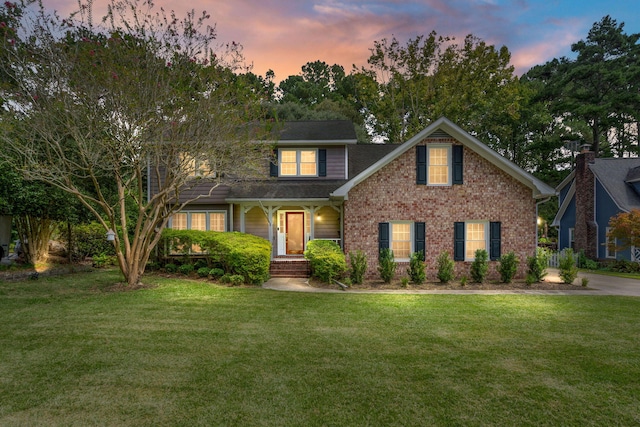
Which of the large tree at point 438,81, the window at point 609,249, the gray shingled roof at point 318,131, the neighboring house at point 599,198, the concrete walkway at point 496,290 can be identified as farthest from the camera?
the large tree at point 438,81

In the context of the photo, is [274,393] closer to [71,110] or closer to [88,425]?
[88,425]

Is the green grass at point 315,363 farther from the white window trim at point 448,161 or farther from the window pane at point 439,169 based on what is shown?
the window pane at point 439,169

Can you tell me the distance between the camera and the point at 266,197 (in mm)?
14719

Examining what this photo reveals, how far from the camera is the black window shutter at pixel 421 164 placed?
13.0m

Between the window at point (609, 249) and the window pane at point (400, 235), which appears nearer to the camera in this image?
the window pane at point (400, 235)

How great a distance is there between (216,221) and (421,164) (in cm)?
1001

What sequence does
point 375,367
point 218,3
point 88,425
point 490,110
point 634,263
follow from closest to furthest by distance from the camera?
point 88,425 → point 375,367 → point 218,3 → point 634,263 → point 490,110

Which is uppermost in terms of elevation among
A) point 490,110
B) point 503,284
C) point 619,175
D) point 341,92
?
point 341,92

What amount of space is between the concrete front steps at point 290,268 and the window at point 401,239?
3629 mm

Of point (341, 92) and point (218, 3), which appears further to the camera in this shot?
point (341, 92)

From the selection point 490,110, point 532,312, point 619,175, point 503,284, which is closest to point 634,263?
point 619,175

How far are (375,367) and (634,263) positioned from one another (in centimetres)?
1887

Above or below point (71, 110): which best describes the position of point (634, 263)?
below

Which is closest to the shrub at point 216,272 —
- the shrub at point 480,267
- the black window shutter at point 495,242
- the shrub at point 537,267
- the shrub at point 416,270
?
the shrub at point 416,270
